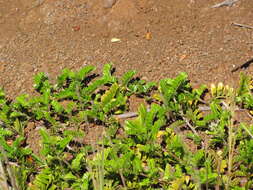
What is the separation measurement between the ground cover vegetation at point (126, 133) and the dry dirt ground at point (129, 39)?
0.17 metres

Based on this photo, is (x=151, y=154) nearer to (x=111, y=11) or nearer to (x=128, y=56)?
(x=128, y=56)

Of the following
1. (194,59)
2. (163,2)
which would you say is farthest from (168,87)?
(163,2)

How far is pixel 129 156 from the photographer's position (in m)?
2.91

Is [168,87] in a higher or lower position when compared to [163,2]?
lower

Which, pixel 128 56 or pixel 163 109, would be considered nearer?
pixel 163 109

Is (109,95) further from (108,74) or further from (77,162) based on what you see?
(77,162)

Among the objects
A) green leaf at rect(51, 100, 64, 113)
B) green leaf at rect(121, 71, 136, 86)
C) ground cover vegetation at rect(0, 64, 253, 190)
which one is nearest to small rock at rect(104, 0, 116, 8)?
ground cover vegetation at rect(0, 64, 253, 190)

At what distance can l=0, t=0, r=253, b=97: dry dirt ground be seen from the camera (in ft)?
11.9

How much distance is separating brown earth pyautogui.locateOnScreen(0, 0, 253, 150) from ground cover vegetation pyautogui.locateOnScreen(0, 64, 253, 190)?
6.5 inches

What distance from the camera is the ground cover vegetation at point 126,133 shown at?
289 centimetres

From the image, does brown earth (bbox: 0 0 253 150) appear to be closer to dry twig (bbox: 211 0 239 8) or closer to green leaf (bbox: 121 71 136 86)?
dry twig (bbox: 211 0 239 8)

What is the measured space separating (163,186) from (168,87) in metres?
0.76

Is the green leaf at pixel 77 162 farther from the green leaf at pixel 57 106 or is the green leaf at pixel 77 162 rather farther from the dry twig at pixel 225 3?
the dry twig at pixel 225 3

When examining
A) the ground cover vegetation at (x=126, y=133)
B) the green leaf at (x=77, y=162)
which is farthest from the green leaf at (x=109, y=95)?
the green leaf at (x=77, y=162)
